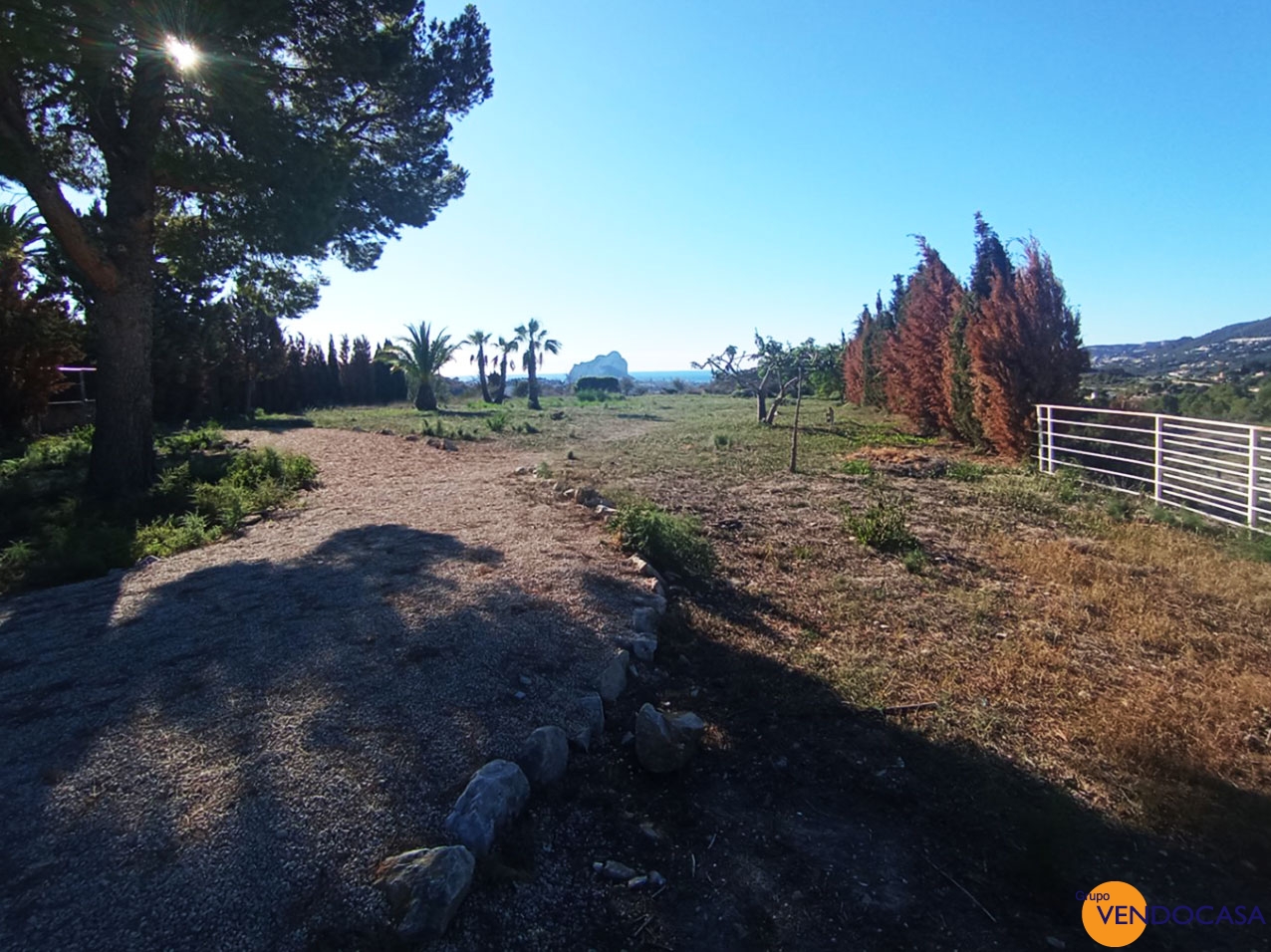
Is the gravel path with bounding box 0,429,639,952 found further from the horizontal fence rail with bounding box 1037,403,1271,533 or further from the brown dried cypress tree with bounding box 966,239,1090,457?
the brown dried cypress tree with bounding box 966,239,1090,457

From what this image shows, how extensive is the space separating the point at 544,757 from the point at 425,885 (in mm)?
742

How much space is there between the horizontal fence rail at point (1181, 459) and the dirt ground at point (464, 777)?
5.49 metres

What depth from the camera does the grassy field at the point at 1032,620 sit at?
2.84 m

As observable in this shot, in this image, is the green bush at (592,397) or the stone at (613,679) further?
the green bush at (592,397)

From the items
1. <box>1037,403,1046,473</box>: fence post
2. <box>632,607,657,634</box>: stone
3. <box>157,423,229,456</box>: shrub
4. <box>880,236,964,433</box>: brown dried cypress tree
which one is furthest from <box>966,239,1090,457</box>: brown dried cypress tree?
<box>157,423,229,456</box>: shrub

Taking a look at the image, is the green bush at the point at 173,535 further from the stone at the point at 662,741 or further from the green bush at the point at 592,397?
the green bush at the point at 592,397

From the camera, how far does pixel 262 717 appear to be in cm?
272

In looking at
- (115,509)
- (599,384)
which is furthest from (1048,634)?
(599,384)

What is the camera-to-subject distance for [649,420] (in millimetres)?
23469

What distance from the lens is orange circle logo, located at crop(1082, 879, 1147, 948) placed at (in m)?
1.97

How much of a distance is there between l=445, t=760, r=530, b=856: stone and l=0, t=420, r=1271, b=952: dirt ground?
0.20 feet

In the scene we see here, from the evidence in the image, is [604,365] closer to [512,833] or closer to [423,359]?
[423,359]

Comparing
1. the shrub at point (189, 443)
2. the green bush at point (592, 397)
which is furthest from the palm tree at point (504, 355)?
the shrub at point (189, 443)

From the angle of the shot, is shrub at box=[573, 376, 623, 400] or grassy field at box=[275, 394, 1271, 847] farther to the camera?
shrub at box=[573, 376, 623, 400]
